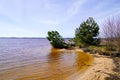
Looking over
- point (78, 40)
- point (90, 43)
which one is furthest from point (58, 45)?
point (90, 43)

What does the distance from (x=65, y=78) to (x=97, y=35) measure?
26453 millimetres

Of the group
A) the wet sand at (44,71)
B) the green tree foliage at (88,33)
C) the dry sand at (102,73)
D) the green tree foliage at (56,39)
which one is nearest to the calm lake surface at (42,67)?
the wet sand at (44,71)

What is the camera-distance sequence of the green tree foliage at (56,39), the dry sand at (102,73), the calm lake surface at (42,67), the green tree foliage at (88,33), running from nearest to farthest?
the dry sand at (102,73) < the calm lake surface at (42,67) < the green tree foliage at (88,33) < the green tree foliage at (56,39)

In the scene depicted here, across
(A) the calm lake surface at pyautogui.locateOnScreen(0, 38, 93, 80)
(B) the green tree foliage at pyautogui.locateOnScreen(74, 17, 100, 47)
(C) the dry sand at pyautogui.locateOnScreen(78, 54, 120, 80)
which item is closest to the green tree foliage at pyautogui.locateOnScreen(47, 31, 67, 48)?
(B) the green tree foliage at pyautogui.locateOnScreen(74, 17, 100, 47)

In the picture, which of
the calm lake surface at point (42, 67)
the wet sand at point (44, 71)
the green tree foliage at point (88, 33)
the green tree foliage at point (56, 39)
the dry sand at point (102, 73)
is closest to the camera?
the dry sand at point (102, 73)

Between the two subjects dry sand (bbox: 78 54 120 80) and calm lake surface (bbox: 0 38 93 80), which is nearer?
dry sand (bbox: 78 54 120 80)

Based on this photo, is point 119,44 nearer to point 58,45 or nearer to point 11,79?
point 11,79

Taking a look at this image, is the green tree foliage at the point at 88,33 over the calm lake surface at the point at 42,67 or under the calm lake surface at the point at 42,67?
over

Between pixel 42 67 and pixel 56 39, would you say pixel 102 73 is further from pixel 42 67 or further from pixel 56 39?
pixel 56 39

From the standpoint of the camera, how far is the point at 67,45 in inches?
1650

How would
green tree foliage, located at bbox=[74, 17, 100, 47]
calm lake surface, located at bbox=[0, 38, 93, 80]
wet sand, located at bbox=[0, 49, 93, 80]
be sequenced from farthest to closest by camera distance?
green tree foliage, located at bbox=[74, 17, 100, 47], calm lake surface, located at bbox=[0, 38, 93, 80], wet sand, located at bbox=[0, 49, 93, 80]

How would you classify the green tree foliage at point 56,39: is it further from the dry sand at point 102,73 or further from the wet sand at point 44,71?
the dry sand at point 102,73

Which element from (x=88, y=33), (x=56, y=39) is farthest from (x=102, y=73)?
(x=56, y=39)

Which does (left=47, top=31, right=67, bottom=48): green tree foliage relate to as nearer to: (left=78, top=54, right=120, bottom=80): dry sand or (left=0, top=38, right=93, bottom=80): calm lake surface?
(left=0, top=38, right=93, bottom=80): calm lake surface
